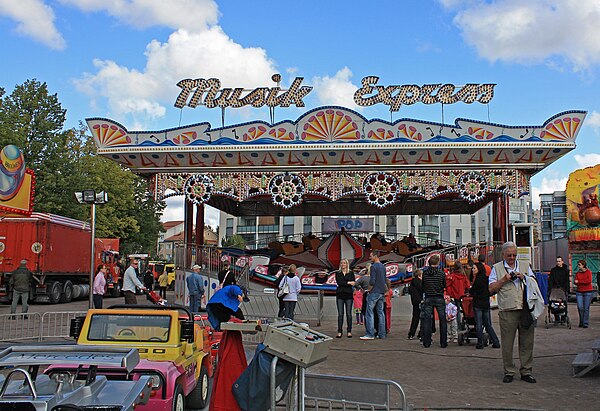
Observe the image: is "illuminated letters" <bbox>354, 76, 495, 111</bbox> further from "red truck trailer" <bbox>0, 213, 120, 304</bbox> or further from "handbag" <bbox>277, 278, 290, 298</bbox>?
"red truck trailer" <bbox>0, 213, 120, 304</bbox>

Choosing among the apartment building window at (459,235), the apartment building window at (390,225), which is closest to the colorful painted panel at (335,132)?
the apartment building window at (390,225)

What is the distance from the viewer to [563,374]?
9.25 meters

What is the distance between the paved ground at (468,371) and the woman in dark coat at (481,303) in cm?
27

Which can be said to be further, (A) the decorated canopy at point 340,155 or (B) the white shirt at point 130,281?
(A) the decorated canopy at point 340,155

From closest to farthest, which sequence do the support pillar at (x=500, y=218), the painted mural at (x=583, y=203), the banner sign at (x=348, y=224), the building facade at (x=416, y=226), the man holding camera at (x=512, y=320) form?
the man holding camera at (x=512, y=320), the support pillar at (x=500, y=218), the banner sign at (x=348, y=224), the painted mural at (x=583, y=203), the building facade at (x=416, y=226)

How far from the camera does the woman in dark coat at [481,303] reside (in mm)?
11586

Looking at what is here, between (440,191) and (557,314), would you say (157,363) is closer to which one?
(557,314)

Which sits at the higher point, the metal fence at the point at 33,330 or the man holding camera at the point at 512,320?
the man holding camera at the point at 512,320

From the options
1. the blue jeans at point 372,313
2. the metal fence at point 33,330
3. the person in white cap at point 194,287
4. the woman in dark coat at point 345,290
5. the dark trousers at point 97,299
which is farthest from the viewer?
the dark trousers at point 97,299

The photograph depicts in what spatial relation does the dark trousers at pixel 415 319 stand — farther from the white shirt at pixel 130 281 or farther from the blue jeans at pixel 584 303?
the white shirt at pixel 130 281

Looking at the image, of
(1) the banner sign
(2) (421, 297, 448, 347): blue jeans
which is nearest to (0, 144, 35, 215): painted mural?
(2) (421, 297, 448, 347): blue jeans

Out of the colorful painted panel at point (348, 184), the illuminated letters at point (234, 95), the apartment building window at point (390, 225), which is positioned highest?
the illuminated letters at point (234, 95)

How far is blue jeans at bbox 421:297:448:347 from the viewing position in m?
12.1

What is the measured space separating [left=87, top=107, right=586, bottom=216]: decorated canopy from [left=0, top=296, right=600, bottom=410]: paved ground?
6.69 m
